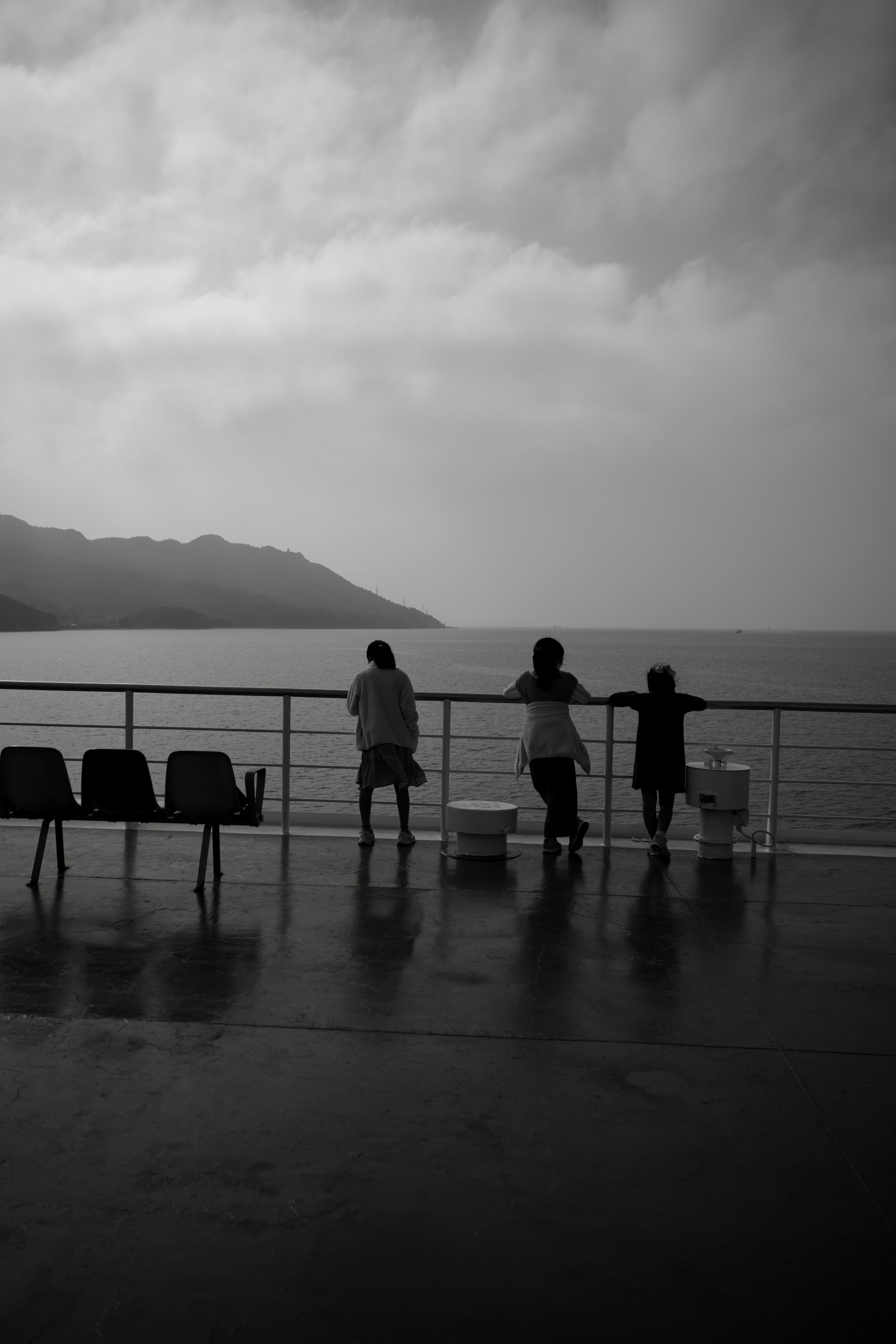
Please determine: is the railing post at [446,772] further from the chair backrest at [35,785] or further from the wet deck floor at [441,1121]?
the chair backrest at [35,785]

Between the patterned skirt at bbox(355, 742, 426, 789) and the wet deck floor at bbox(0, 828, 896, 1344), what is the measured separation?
1601mm

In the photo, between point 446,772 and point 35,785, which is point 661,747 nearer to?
point 446,772

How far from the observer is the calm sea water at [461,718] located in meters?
26.3

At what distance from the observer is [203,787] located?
18.2 ft

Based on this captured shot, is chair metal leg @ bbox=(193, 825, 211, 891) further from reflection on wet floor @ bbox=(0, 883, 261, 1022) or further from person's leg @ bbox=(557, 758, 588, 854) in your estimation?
person's leg @ bbox=(557, 758, 588, 854)

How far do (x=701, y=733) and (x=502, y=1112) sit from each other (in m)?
41.0

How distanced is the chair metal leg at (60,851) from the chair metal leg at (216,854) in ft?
2.79

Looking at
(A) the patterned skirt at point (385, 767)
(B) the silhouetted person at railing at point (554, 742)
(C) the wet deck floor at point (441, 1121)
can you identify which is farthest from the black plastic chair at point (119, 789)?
(B) the silhouetted person at railing at point (554, 742)

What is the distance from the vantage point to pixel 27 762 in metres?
5.59

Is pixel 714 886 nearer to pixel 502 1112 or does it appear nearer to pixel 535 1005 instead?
pixel 535 1005

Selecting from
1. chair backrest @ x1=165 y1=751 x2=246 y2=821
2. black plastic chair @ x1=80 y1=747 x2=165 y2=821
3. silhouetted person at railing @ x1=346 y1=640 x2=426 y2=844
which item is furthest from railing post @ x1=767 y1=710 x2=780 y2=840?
black plastic chair @ x1=80 y1=747 x2=165 y2=821

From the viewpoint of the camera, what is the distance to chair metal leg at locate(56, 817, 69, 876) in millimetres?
5727

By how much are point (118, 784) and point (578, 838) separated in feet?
9.20

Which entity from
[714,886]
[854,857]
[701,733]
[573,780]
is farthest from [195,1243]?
[701,733]
